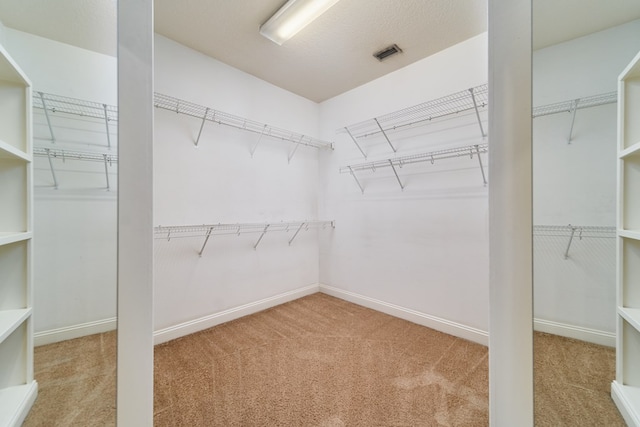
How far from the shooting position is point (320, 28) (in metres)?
1.81

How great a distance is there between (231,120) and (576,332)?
2.63 metres

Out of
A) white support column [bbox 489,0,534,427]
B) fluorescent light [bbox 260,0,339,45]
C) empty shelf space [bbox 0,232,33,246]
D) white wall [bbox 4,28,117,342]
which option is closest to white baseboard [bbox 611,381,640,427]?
white support column [bbox 489,0,534,427]

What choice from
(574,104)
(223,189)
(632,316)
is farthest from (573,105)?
(223,189)

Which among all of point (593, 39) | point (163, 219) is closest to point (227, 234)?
point (163, 219)

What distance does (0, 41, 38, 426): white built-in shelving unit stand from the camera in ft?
2.18

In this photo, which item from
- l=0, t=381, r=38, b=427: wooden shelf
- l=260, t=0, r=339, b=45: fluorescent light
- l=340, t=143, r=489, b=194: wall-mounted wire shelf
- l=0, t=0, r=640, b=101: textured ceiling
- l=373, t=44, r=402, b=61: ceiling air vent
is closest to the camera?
l=0, t=381, r=38, b=427: wooden shelf

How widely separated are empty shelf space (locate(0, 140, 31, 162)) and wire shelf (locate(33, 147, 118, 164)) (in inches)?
0.9

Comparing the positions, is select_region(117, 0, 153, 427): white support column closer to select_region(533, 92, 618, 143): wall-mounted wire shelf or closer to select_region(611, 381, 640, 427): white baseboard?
select_region(533, 92, 618, 143): wall-mounted wire shelf

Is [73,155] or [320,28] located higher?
[320,28]

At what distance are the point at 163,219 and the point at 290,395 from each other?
159 centimetres

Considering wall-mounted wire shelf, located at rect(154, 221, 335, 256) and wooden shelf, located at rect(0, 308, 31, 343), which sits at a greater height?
wall-mounted wire shelf, located at rect(154, 221, 335, 256)

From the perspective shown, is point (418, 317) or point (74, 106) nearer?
point (74, 106)

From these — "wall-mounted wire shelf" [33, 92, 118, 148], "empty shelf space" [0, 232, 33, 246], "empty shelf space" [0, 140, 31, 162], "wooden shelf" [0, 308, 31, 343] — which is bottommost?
"wooden shelf" [0, 308, 31, 343]

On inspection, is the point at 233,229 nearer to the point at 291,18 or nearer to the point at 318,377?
the point at 318,377
